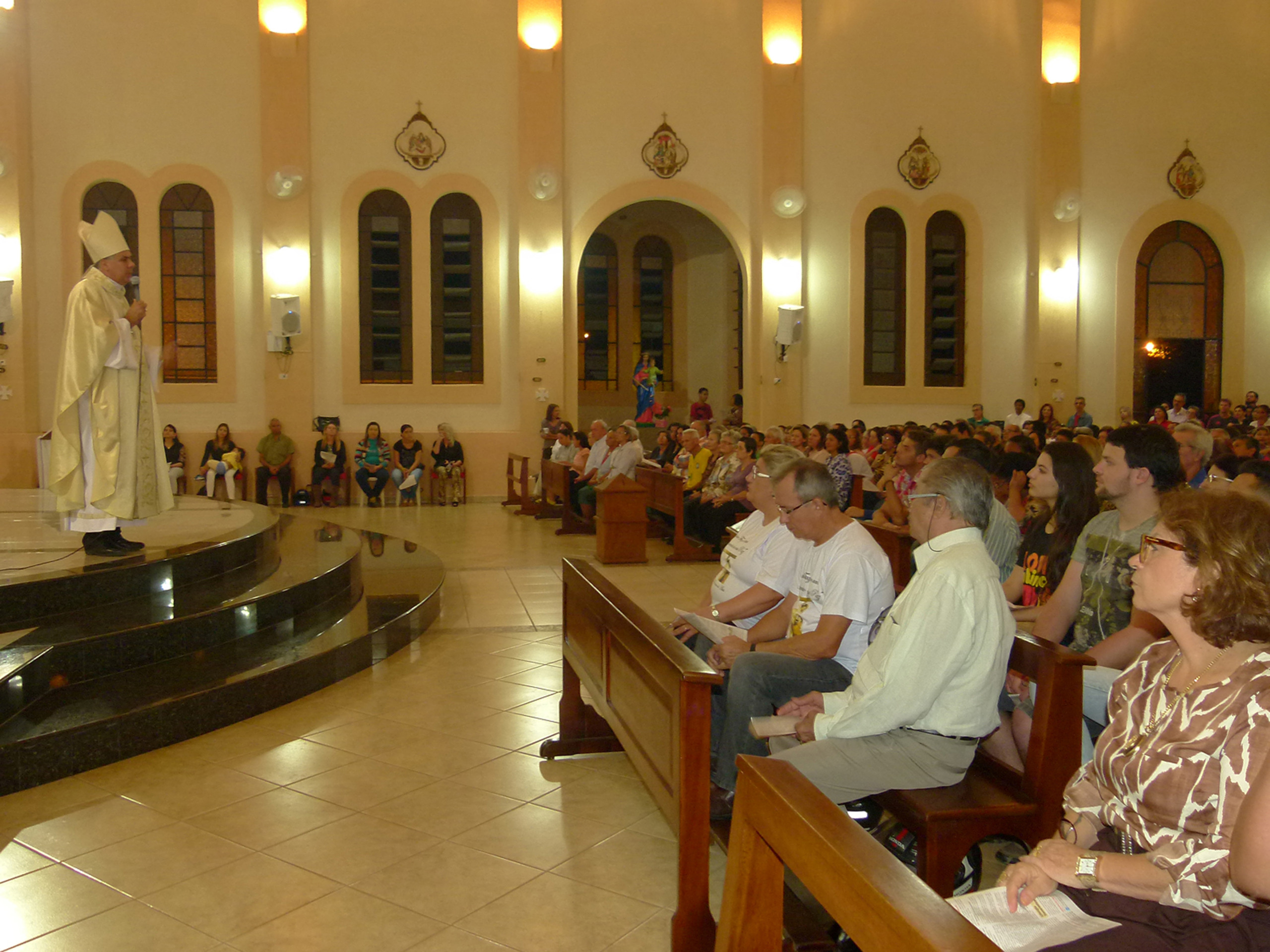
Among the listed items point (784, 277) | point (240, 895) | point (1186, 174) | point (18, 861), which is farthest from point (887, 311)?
point (18, 861)

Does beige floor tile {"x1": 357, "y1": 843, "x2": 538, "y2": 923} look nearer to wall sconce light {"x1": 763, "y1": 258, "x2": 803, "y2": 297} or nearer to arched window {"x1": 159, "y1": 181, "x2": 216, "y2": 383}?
arched window {"x1": 159, "y1": 181, "x2": 216, "y2": 383}

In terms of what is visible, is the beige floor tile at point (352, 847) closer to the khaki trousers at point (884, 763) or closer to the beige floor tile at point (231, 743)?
the beige floor tile at point (231, 743)

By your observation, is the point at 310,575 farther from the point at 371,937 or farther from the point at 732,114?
the point at 732,114

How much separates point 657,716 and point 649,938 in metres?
0.55

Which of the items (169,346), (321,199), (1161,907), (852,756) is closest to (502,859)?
(852,756)

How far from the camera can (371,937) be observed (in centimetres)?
258

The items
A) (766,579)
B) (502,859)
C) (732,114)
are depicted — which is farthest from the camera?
(732,114)

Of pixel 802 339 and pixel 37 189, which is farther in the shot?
pixel 802 339

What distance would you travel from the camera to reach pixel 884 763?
2.50 m

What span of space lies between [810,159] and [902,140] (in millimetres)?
1371

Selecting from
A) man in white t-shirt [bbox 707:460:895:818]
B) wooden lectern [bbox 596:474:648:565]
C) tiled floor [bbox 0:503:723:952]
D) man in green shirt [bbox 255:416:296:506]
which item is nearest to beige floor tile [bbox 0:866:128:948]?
tiled floor [bbox 0:503:723:952]

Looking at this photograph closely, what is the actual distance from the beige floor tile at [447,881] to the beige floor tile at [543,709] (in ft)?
4.29

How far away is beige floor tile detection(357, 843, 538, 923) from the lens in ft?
9.04

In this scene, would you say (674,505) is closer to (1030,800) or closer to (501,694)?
(501,694)
